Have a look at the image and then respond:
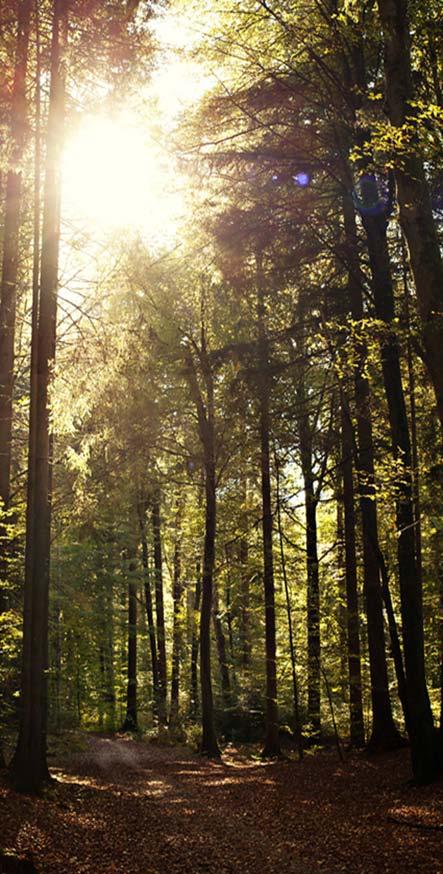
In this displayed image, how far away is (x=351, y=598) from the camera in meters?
15.1

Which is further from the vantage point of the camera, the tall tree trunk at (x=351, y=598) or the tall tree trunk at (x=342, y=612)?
the tall tree trunk at (x=342, y=612)

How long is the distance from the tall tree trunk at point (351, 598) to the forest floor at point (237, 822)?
5.39 feet

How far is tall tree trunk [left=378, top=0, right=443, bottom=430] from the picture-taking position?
713 cm

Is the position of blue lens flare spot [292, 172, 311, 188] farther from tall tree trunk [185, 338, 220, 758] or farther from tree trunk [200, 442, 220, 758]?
tree trunk [200, 442, 220, 758]

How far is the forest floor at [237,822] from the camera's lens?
22.5 ft

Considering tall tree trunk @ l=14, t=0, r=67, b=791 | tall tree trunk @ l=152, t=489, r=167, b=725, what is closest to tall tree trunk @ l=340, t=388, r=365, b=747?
tall tree trunk @ l=14, t=0, r=67, b=791

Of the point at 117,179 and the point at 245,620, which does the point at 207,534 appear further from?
the point at 117,179

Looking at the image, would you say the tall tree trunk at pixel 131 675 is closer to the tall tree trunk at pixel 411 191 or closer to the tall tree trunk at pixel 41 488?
the tall tree trunk at pixel 41 488

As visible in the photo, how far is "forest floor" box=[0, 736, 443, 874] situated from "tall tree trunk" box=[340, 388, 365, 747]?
64.6 inches

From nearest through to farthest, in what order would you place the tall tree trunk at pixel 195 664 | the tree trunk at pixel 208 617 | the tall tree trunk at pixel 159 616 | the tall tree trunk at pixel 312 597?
the tall tree trunk at pixel 312 597
the tree trunk at pixel 208 617
the tall tree trunk at pixel 159 616
the tall tree trunk at pixel 195 664

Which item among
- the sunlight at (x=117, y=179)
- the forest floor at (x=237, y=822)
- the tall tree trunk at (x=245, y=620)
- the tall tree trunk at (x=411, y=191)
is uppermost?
the sunlight at (x=117, y=179)

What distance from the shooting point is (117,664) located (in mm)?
30562

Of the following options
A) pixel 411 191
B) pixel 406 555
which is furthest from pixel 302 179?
pixel 406 555

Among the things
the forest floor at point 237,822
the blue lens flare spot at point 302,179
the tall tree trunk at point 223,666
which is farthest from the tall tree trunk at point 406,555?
the tall tree trunk at point 223,666
